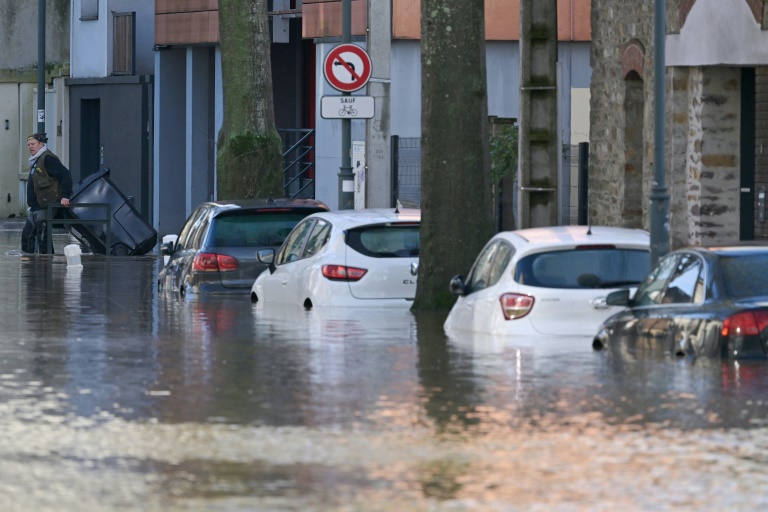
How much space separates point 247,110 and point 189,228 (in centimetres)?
614

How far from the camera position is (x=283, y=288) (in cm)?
1981

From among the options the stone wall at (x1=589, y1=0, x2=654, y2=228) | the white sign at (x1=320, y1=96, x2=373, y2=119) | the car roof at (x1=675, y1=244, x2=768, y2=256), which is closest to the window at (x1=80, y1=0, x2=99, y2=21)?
the stone wall at (x1=589, y1=0, x2=654, y2=228)

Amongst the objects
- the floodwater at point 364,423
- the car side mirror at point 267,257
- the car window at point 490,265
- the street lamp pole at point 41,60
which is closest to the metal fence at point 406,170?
the street lamp pole at point 41,60

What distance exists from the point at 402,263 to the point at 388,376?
585 centimetres

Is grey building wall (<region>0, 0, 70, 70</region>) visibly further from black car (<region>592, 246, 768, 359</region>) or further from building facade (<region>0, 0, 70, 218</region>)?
black car (<region>592, 246, 768, 359</region>)

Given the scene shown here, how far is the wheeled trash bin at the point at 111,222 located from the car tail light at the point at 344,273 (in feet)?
46.1

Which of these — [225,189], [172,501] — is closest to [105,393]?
[172,501]

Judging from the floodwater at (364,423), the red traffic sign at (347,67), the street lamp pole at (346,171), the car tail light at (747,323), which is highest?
the red traffic sign at (347,67)

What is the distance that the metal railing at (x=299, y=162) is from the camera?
4225 centimetres

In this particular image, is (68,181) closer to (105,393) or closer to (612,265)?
(612,265)

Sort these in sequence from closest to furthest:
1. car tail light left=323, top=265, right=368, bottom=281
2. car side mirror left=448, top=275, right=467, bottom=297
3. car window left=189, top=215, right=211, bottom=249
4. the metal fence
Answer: car side mirror left=448, top=275, right=467, bottom=297
car tail light left=323, top=265, right=368, bottom=281
car window left=189, top=215, right=211, bottom=249
the metal fence

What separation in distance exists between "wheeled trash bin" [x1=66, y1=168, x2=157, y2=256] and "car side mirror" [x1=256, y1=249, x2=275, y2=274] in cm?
1179

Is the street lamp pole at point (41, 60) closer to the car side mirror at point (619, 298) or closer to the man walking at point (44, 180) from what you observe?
the man walking at point (44, 180)

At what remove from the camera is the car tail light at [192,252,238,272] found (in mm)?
21906
